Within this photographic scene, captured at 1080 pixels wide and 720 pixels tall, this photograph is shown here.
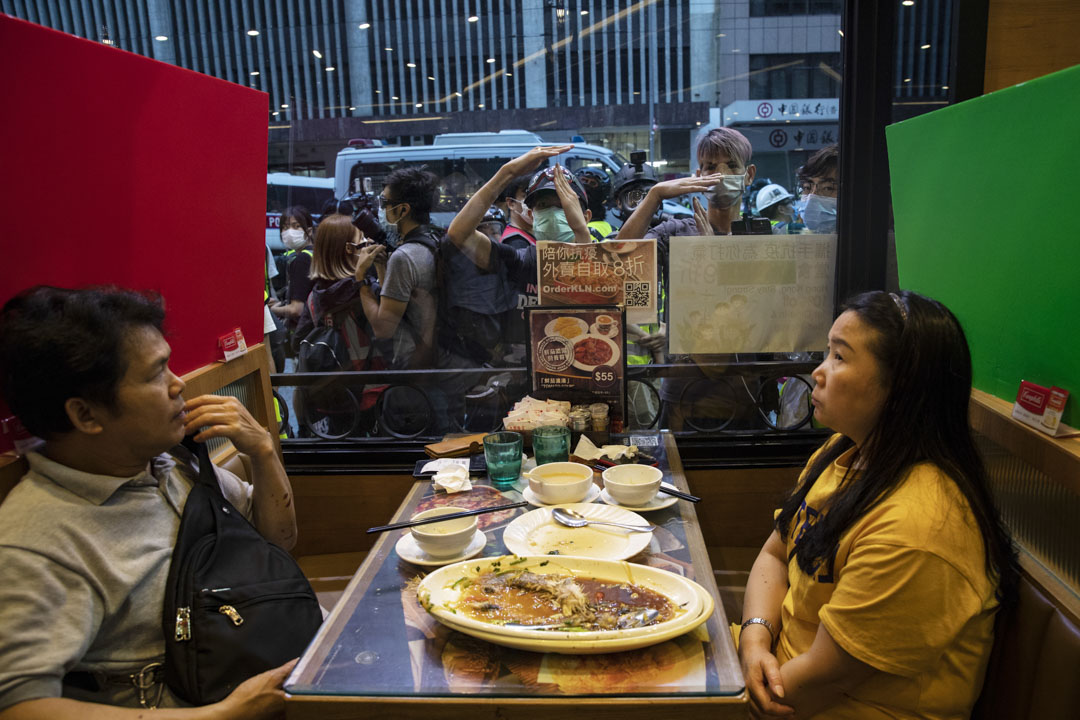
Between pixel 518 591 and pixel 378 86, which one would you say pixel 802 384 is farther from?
pixel 378 86

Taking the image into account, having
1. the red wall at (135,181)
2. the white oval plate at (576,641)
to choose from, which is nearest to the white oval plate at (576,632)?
the white oval plate at (576,641)

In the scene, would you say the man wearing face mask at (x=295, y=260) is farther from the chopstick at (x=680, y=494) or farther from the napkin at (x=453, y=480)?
the chopstick at (x=680, y=494)

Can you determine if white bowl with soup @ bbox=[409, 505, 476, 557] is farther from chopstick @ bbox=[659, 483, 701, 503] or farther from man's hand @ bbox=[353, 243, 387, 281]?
man's hand @ bbox=[353, 243, 387, 281]

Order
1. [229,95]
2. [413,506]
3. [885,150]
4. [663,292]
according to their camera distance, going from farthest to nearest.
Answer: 1. [663,292]
2. [885,150]
3. [229,95]
4. [413,506]

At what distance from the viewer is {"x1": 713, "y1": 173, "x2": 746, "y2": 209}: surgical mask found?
8.89 feet

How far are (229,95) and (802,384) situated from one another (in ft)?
7.04

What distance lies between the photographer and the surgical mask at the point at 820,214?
2.70m

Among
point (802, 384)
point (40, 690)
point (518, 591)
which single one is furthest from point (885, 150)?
point (40, 690)

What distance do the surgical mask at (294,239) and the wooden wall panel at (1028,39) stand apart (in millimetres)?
2364

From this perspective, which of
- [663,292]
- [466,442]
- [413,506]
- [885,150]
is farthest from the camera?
[663,292]

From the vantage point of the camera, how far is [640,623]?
1303mm

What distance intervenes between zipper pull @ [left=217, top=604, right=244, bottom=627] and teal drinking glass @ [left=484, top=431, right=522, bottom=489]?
77cm

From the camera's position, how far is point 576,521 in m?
1.74

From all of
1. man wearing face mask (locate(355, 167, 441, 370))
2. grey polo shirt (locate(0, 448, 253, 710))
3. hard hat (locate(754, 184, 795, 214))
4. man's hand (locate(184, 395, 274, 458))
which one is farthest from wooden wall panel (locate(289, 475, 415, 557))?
hard hat (locate(754, 184, 795, 214))
